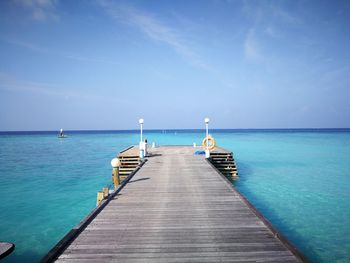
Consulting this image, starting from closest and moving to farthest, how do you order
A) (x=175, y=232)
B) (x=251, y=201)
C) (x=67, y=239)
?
(x=67, y=239)
(x=175, y=232)
(x=251, y=201)

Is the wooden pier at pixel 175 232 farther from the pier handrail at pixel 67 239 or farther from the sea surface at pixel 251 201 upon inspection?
the sea surface at pixel 251 201

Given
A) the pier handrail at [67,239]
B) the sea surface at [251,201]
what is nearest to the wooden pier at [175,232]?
the pier handrail at [67,239]

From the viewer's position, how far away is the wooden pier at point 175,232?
4484 millimetres

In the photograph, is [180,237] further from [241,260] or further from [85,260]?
[85,260]

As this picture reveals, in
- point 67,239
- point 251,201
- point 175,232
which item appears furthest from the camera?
point 251,201

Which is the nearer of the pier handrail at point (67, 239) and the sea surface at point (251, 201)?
the pier handrail at point (67, 239)

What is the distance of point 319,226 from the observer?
981cm

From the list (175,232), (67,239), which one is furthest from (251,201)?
(67,239)

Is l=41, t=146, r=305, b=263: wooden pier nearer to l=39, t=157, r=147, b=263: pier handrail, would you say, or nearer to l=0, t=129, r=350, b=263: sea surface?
l=39, t=157, r=147, b=263: pier handrail

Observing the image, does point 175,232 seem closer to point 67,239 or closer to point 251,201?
point 67,239

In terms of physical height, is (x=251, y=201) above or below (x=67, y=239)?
below

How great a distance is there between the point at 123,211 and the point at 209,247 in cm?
Answer: 295

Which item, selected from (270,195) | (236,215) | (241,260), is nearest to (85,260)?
(241,260)

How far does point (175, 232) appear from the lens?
5445 mm
